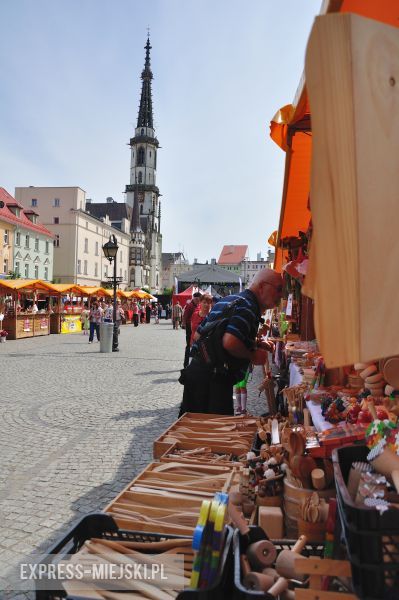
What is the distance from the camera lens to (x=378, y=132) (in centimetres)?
95

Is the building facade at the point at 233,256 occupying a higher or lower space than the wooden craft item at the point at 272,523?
higher

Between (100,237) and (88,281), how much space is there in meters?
7.61

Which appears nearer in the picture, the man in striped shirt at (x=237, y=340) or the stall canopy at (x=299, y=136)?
the stall canopy at (x=299, y=136)

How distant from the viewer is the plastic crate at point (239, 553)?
161 centimetres

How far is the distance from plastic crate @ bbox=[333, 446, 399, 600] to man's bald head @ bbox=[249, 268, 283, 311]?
2.50 meters

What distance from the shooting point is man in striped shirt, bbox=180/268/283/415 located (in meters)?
3.57

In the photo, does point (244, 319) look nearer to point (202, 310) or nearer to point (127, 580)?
point (127, 580)

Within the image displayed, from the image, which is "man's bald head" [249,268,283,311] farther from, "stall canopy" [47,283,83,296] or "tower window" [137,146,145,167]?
"tower window" [137,146,145,167]

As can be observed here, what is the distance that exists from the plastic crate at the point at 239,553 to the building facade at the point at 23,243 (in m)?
44.2

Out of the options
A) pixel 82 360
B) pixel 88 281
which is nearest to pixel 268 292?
pixel 82 360

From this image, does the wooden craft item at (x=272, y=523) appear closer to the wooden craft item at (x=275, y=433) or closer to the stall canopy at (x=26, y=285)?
the wooden craft item at (x=275, y=433)

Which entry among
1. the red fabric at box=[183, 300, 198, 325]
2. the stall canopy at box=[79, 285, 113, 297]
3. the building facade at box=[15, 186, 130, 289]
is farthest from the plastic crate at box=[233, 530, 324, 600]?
the building facade at box=[15, 186, 130, 289]

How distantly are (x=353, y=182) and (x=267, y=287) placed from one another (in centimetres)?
279

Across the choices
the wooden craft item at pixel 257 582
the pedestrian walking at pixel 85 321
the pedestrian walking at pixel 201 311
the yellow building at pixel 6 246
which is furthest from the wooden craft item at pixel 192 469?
the yellow building at pixel 6 246
